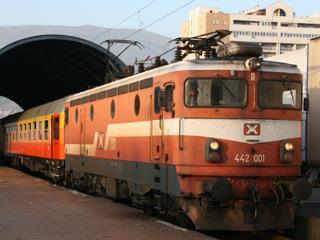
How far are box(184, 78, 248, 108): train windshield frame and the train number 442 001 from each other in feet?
3.03

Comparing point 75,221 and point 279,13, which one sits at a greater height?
point 279,13

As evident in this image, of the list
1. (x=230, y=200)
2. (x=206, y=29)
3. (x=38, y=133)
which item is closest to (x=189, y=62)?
(x=230, y=200)

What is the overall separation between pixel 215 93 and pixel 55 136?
14.9 metres

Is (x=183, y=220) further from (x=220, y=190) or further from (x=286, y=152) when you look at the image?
(x=286, y=152)

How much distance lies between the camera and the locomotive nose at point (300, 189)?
10969 mm

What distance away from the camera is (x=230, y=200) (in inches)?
428

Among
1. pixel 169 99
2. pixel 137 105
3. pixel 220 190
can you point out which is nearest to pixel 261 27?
pixel 137 105

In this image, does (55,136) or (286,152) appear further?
(55,136)

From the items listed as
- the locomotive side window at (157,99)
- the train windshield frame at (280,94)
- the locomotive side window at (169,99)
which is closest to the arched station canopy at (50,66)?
the locomotive side window at (157,99)

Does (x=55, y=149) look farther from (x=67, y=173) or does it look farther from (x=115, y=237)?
(x=115, y=237)

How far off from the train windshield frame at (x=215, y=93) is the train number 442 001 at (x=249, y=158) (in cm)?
92

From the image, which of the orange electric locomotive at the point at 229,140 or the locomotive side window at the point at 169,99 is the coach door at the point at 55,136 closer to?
the orange electric locomotive at the point at 229,140

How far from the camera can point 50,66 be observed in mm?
43188

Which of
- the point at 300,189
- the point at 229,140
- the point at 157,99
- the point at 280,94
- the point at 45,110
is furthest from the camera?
the point at 45,110
